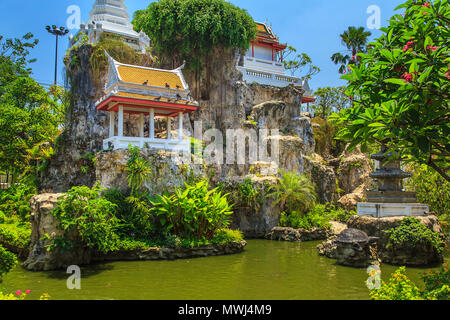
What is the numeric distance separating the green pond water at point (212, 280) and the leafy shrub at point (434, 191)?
3.77 meters

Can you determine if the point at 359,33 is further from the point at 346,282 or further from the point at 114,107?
the point at 346,282

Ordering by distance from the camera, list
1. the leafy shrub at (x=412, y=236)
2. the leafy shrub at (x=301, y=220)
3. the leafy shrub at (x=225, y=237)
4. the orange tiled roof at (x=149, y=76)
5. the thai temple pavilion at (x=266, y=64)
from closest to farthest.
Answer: the leafy shrub at (x=412, y=236)
the leafy shrub at (x=225, y=237)
the orange tiled roof at (x=149, y=76)
the leafy shrub at (x=301, y=220)
the thai temple pavilion at (x=266, y=64)

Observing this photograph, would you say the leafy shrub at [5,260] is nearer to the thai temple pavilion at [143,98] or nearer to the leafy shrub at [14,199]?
the thai temple pavilion at [143,98]

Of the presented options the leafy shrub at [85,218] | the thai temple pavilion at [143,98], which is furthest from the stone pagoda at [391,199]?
the leafy shrub at [85,218]

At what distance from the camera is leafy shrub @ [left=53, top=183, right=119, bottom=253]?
1004cm

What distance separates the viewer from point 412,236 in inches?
417

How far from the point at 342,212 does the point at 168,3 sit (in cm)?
1519

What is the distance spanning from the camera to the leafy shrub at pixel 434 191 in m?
14.4

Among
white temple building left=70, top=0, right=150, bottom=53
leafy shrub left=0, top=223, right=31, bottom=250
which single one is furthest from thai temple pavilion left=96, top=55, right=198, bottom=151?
white temple building left=70, top=0, right=150, bottom=53

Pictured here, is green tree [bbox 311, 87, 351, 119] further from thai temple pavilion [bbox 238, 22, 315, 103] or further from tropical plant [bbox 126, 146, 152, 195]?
tropical plant [bbox 126, 146, 152, 195]

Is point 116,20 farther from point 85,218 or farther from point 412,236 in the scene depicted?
point 412,236

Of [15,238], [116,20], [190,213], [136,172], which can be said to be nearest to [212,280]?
[190,213]

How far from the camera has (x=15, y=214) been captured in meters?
15.8

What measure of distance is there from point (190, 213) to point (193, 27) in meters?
Result: 12.6
